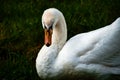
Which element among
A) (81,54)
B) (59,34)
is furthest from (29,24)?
(81,54)

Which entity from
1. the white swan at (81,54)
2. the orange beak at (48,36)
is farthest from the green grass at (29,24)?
the orange beak at (48,36)

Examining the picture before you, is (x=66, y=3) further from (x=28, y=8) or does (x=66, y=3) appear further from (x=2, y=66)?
(x=2, y=66)

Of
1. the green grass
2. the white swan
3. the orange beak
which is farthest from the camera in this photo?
the green grass

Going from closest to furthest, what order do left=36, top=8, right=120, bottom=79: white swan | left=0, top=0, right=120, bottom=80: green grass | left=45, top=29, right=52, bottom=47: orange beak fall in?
left=36, top=8, right=120, bottom=79: white swan < left=45, top=29, right=52, bottom=47: orange beak < left=0, top=0, right=120, bottom=80: green grass

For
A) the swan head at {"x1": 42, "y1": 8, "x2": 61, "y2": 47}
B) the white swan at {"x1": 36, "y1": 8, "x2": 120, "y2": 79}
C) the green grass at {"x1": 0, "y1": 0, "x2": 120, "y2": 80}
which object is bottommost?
the green grass at {"x1": 0, "y1": 0, "x2": 120, "y2": 80}

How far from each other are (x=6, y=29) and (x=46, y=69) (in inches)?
69.2

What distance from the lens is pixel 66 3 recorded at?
10844 mm

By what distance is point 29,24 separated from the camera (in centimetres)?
995

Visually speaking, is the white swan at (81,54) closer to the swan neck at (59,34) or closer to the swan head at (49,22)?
the swan head at (49,22)

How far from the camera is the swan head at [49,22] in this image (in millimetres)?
8246

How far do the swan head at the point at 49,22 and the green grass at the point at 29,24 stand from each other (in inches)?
21.0

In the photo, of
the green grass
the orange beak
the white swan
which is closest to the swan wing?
the white swan

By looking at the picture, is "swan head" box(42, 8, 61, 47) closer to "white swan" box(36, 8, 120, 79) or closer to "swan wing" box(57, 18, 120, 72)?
"white swan" box(36, 8, 120, 79)

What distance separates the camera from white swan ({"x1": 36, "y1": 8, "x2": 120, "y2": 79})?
26.9 feet
